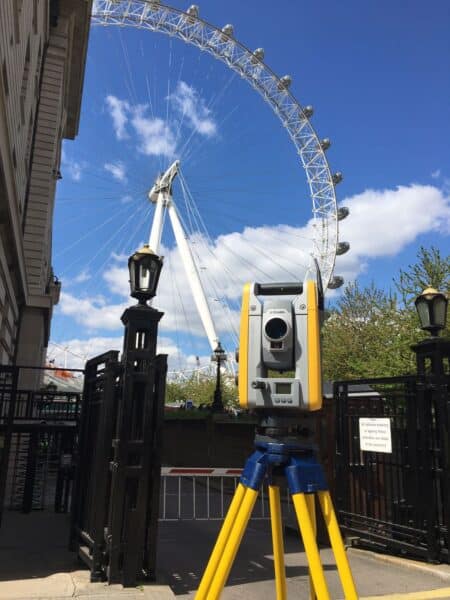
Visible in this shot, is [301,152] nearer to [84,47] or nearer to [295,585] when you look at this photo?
[84,47]

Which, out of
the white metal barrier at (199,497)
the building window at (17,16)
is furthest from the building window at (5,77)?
the white metal barrier at (199,497)

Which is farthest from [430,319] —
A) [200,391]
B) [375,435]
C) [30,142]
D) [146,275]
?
[200,391]

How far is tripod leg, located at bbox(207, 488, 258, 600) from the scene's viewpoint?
8.45ft

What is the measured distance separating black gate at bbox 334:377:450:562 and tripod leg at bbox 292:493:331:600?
4.24 meters

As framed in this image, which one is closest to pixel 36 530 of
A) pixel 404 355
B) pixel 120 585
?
pixel 120 585

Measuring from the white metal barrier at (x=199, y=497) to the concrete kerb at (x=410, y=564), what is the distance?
6.42ft

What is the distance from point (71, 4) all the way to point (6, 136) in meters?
14.3

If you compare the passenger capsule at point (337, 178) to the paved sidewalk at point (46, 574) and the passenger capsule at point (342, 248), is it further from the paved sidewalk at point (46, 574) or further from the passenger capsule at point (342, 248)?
the paved sidewalk at point (46, 574)

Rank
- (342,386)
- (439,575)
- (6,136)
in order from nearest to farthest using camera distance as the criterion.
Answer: (439,575) → (342,386) → (6,136)

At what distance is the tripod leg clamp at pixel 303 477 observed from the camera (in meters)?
2.69

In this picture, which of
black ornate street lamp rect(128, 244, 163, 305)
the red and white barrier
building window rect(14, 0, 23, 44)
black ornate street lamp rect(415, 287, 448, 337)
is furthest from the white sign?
building window rect(14, 0, 23, 44)

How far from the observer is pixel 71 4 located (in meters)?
19.3

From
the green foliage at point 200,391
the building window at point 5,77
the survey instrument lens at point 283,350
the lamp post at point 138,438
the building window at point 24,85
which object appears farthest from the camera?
the green foliage at point 200,391

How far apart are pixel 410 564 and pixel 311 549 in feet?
14.9
